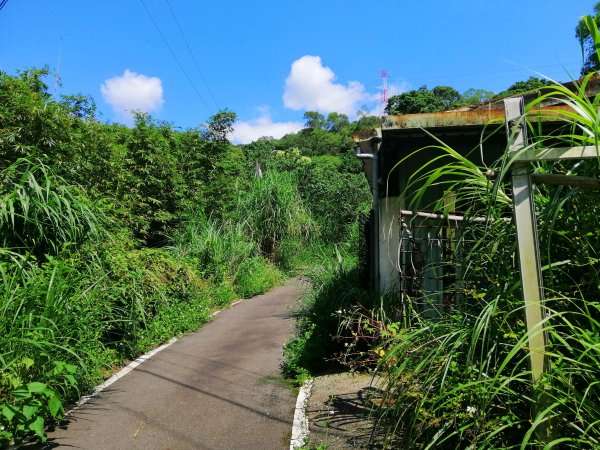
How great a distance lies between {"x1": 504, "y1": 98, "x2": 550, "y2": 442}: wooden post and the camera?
1.99 meters

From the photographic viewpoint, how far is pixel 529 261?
6.75 ft

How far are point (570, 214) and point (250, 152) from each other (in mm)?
27418

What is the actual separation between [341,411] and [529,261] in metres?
3.48

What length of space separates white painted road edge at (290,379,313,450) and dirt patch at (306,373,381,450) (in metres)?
0.06

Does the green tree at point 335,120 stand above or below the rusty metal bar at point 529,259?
above

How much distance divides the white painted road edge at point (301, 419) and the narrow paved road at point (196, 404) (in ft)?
0.34

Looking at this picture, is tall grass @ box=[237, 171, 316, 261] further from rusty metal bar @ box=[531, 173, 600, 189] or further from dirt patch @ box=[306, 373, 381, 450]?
rusty metal bar @ box=[531, 173, 600, 189]

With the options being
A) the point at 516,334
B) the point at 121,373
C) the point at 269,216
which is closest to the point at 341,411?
the point at 516,334

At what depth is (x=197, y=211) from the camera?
14859 millimetres

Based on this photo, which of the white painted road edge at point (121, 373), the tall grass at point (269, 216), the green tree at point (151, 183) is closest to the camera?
the white painted road edge at point (121, 373)

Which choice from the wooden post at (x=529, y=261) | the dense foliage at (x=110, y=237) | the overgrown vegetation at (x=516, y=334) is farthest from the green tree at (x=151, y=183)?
the wooden post at (x=529, y=261)

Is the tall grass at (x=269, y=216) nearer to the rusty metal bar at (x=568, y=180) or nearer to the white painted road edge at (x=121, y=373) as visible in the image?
the white painted road edge at (x=121, y=373)

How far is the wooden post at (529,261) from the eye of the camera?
199 cm

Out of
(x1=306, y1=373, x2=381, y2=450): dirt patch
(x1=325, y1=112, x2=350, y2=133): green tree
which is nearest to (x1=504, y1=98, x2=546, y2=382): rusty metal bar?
(x1=306, y1=373, x2=381, y2=450): dirt patch
